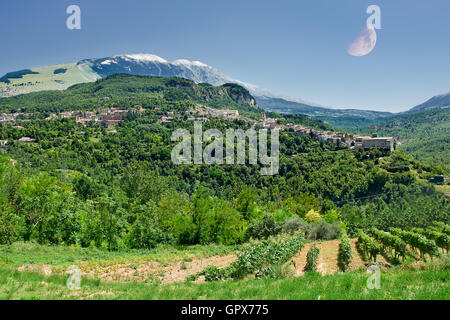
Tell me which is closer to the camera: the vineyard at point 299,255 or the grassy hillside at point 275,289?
the grassy hillside at point 275,289

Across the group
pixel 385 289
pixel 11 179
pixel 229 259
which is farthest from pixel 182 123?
pixel 385 289

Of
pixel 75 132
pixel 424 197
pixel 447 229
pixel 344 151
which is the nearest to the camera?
pixel 447 229

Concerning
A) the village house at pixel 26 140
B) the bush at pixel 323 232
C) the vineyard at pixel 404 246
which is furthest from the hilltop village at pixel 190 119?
the vineyard at pixel 404 246

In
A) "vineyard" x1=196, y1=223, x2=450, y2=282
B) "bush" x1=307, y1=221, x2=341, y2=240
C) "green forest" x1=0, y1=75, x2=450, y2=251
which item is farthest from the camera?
"bush" x1=307, y1=221, x2=341, y2=240

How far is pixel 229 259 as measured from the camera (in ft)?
50.0

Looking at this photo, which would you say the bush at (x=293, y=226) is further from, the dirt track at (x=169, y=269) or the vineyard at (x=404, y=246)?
the dirt track at (x=169, y=269)

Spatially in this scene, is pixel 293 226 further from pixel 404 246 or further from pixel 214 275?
pixel 214 275

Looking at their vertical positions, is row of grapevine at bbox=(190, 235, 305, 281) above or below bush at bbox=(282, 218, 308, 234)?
above

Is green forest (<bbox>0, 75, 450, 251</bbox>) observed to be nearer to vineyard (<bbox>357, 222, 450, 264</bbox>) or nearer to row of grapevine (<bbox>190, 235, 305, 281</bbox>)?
vineyard (<bbox>357, 222, 450, 264</bbox>)

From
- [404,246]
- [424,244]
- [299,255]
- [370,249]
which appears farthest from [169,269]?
[424,244]

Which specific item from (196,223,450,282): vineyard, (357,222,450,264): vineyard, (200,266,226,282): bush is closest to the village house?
(196,223,450,282): vineyard
